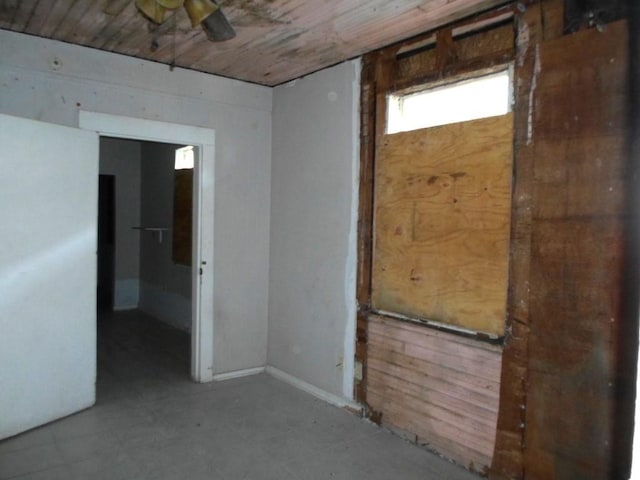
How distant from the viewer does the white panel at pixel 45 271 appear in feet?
9.32

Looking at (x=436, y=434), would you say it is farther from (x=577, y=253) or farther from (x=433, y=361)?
(x=577, y=253)

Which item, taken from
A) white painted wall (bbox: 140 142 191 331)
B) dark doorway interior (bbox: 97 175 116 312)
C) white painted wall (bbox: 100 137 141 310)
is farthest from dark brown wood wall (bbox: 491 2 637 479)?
dark doorway interior (bbox: 97 175 116 312)

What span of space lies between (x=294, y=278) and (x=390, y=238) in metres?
1.14

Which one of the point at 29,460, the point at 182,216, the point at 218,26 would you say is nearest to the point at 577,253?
the point at 218,26

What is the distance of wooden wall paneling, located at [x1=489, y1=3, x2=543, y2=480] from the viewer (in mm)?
2357

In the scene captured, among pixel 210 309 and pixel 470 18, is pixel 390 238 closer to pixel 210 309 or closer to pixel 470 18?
pixel 470 18

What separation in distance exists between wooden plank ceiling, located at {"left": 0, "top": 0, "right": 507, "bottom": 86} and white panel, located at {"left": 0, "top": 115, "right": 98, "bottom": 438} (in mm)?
649

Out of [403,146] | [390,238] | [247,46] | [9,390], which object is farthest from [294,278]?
[9,390]

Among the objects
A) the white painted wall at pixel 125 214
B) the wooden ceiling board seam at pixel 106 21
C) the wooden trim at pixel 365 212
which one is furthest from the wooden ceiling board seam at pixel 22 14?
the white painted wall at pixel 125 214

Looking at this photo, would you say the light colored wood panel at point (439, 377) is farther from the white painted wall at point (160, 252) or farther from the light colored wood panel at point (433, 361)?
the white painted wall at point (160, 252)

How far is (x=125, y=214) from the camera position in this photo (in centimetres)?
682

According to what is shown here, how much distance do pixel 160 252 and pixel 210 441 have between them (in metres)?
3.90

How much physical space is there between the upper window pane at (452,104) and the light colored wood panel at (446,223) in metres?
0.11

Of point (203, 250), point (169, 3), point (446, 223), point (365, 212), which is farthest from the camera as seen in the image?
point (203, 250)
